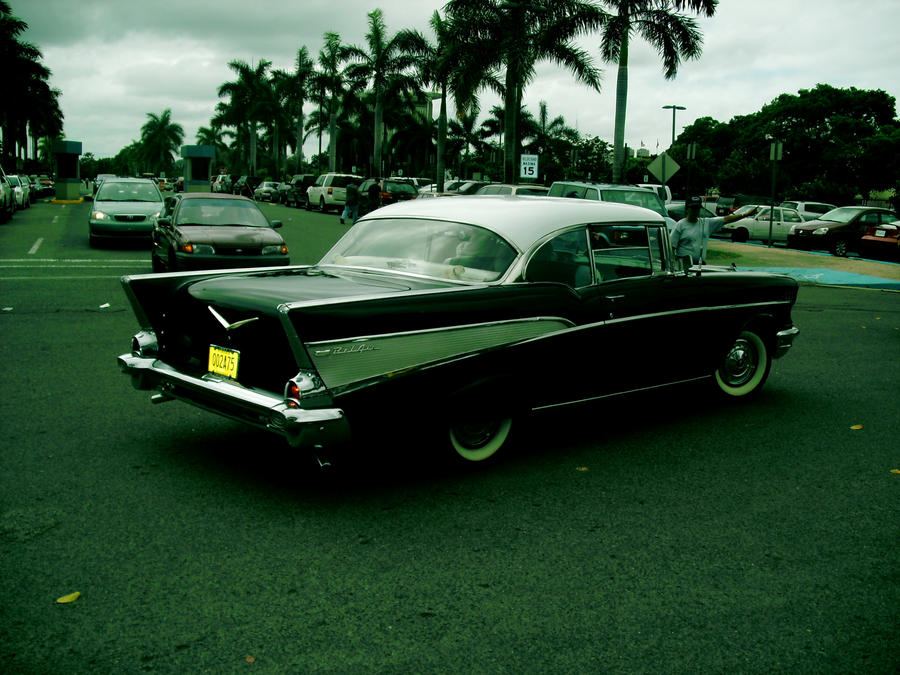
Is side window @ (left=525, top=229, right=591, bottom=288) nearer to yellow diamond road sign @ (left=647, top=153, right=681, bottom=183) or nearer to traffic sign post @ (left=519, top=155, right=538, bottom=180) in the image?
yellow diamond road sign @ (left=647, top=153, right=681, bottom=183)

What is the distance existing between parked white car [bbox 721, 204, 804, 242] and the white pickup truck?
1784 cm

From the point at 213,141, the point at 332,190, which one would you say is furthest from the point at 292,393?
the point at 213,141

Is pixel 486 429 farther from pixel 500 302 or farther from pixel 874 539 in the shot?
pixel 874 539

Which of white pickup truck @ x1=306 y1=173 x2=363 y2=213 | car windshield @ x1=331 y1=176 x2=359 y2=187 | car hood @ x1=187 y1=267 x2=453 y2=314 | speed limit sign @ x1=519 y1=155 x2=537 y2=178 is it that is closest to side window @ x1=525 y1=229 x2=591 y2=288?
car hood @ x1=187 y1=267 x2=453 y2=314

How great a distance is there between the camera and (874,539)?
4246 millimetres

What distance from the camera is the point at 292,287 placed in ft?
16.5

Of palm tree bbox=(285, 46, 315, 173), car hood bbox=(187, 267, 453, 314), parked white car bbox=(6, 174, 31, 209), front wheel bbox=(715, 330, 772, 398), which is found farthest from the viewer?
palm tree bbox=(285, 46, 315, 173)

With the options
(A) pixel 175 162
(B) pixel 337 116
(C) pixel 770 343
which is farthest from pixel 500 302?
(A) pixel 175 162

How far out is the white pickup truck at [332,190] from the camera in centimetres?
4141

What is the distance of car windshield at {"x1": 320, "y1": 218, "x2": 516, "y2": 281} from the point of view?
537 centimetres

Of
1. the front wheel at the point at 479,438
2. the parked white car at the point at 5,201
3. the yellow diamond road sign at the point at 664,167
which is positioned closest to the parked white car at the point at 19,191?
the parked white car at the point at 5,201

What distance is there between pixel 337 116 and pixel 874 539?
2482 inches

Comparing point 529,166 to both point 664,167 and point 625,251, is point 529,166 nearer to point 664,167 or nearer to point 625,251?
point 664,167

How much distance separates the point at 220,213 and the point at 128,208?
237 inches
